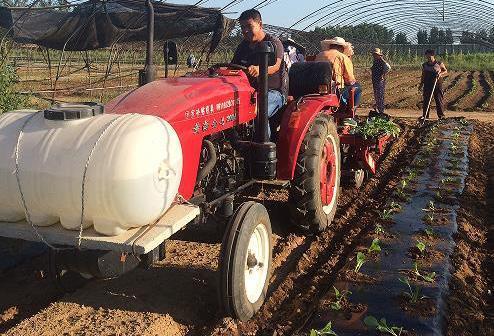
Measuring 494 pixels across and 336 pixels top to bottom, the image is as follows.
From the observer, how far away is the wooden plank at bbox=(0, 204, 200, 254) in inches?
95.3

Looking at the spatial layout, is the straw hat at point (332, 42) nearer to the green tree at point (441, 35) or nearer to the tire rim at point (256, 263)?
the tire rim at point (256, 263)

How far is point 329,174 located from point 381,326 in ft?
7.27

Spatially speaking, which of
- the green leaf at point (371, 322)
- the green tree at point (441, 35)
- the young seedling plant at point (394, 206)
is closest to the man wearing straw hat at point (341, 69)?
the young seedling plant at point (394, 206)

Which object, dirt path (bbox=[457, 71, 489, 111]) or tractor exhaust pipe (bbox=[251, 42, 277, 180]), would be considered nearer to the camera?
tractor exhaust pipe (bbox=[251, 42, 277, 180])

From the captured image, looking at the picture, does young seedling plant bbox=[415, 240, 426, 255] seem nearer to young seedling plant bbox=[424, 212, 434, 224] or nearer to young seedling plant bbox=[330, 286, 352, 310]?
young seedling plant bbox=[424, 212, 434, 224]

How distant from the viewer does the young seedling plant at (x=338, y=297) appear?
3084mm

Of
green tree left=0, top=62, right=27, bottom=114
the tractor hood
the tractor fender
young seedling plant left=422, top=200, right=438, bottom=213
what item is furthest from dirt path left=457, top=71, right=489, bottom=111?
the tractor hood

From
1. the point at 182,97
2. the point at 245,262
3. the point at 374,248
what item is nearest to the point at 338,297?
the point at 245,262

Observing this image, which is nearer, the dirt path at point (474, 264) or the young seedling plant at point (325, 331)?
the young seedling plant at point (325, 331)

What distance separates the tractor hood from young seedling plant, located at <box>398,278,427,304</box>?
1.57 m

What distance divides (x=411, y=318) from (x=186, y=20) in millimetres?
7343

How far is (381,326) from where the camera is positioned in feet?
9.14

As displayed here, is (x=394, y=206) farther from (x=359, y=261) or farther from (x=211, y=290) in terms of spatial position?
(x=211, y=290)

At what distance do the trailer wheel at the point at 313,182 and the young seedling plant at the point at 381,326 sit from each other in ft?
4.66
